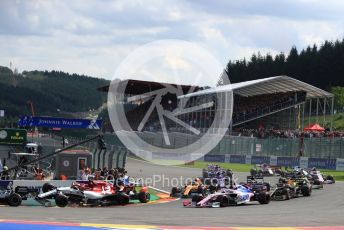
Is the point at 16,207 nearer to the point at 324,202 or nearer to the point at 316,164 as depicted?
the point at 324,202

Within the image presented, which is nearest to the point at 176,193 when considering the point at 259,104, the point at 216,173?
the point at 216,173

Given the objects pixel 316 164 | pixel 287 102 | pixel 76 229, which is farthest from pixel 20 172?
pixel 287 102

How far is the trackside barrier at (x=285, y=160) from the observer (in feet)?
148

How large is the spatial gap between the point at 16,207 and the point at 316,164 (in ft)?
101

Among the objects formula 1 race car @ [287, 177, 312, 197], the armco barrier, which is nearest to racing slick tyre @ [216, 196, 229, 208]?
formula 1 race car @ [287, 177, 312, 197]

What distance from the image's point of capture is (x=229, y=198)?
68.8ft

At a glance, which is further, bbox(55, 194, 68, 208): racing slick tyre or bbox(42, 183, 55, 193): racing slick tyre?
bbox(42, 183, 55, 193): racing slick tyre

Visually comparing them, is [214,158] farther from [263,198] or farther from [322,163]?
[263,198]

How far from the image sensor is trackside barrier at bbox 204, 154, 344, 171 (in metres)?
45.0

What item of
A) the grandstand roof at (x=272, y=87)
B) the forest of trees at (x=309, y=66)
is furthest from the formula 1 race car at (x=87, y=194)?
the forest of trees at (x=309, y=66)

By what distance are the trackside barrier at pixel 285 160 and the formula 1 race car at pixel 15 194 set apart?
2885 centimetres

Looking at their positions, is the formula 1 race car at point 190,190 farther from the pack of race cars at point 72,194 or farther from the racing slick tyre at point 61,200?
the racing slick tyre at point 61,200

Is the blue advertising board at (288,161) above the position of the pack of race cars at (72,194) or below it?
above

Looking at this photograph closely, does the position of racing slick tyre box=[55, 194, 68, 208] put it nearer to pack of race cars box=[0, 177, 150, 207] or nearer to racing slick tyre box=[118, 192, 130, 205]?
pack of race cars box=[0, 177, 150, 207]
